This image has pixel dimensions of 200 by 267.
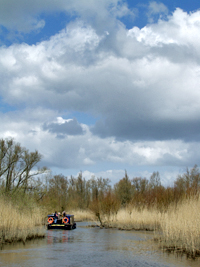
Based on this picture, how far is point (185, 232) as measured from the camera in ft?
46.5

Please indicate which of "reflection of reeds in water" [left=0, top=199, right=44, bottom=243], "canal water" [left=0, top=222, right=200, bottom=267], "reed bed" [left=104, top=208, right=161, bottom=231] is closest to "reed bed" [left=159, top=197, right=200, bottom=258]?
"canal water" [left=0, top=222, right=200, bottom=267]

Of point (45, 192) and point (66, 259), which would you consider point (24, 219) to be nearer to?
point (66, 259)

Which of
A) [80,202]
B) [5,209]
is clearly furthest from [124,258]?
[80,202]

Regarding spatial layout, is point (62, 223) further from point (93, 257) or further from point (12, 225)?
point (93, 257)

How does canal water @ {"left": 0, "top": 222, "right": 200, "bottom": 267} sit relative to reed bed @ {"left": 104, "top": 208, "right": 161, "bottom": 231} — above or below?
below

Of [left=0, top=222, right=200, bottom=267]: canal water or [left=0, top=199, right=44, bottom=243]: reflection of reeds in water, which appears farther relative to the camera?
[left=0, top=199, right=44, bottom=243]: reflection of reeds in water

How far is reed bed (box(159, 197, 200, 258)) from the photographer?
13578 mm

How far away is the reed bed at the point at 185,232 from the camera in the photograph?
13578 mm

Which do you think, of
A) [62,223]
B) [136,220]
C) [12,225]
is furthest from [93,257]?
[62,223]

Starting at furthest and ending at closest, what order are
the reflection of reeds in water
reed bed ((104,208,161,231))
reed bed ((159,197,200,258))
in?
reed bed ((104,208,161,231))
the reflection of reeds in water
reed bed ((159,197,200,258))

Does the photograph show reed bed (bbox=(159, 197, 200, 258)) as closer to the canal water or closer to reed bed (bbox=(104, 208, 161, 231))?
the canal water

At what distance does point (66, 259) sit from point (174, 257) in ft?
14.4

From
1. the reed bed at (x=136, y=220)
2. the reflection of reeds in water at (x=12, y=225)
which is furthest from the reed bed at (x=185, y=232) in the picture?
the reed bed at (x=136, y=220)

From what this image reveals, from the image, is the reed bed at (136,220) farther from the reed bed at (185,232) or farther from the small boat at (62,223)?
the reed bed at (185,232)
